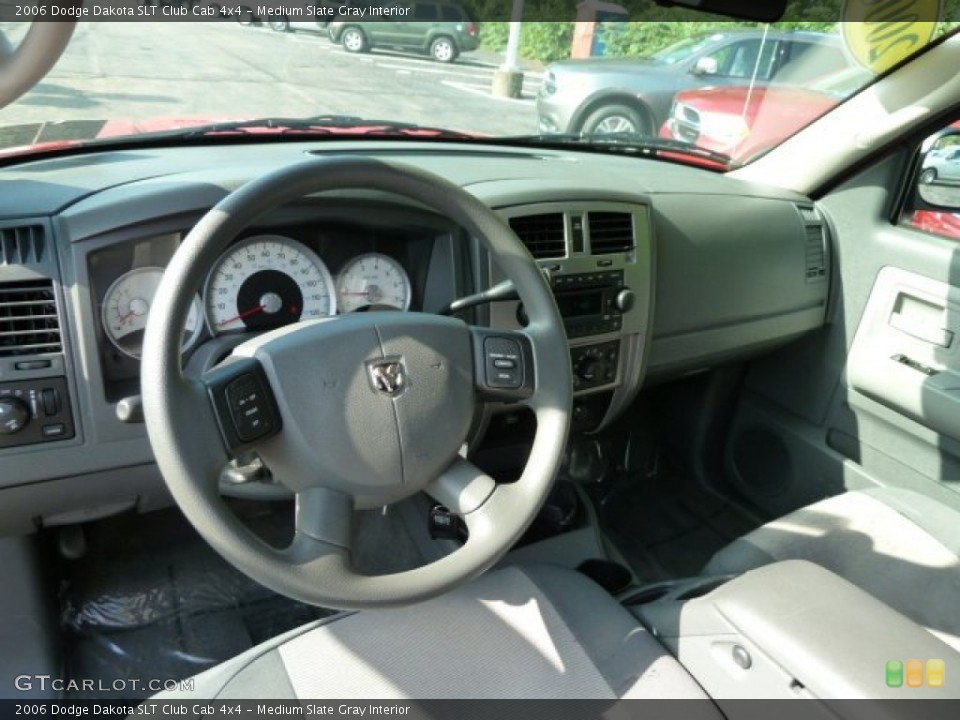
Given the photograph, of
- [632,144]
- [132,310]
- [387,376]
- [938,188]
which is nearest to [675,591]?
[387,376]

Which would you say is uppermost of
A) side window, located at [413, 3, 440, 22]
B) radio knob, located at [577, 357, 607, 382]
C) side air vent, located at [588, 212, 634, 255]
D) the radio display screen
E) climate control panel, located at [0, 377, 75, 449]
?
side window, located at [413, 3, 440, 22]

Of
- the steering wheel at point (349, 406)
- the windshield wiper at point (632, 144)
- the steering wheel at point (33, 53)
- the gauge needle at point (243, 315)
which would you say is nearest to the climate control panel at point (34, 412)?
the gauge needle at point (243, 315)

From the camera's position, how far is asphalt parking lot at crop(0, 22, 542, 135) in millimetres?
1688

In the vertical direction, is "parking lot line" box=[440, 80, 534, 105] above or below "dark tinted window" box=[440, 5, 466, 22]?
below

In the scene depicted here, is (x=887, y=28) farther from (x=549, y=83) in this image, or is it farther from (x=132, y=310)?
(x=132, y=310)

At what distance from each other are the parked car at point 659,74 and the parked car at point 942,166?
1.40ft

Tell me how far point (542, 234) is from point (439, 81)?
65 centimetres

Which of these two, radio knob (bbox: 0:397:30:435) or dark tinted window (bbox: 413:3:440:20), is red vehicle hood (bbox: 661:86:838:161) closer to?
dark tinted window (bbox: 413:3:440:20)

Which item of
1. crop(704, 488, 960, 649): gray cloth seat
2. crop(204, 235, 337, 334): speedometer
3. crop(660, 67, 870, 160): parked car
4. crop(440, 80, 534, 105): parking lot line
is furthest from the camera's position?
crop(660, 67, 870, 160): parked car

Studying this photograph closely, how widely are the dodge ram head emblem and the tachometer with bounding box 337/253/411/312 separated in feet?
1.72

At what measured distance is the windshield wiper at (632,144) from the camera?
8.20 feet

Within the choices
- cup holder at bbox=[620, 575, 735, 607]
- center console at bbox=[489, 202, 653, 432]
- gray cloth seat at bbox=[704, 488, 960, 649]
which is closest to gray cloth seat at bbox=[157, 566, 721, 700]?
cup holder at bbox=[620, 575, 735, 607]

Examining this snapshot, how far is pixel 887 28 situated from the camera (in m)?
2.20

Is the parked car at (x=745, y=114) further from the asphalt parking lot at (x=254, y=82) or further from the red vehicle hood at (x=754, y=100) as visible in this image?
the asphalt parking lot at (x=254, y=82)
